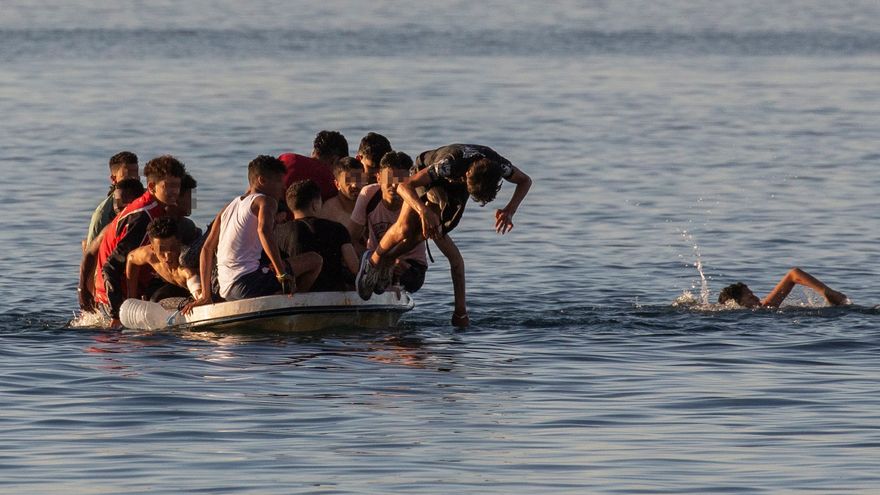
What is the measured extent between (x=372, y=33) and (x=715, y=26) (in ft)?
41.3

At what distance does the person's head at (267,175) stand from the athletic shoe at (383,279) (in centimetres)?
114

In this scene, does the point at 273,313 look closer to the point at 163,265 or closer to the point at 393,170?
the point at 163,265

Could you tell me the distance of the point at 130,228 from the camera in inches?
563

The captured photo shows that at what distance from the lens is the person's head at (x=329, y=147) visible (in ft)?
49.9

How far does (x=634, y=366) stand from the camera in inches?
531

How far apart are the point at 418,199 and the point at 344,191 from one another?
139 cm

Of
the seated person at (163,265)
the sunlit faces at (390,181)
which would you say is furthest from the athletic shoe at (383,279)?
the seated person at (163,265)

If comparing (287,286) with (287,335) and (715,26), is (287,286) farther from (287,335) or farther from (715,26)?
(715,26)

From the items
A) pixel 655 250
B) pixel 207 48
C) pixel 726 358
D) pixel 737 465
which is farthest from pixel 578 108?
pixel 737 465

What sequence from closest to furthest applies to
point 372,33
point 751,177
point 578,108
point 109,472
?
point 109,472, point 751,177, point 578,108, point 372,33

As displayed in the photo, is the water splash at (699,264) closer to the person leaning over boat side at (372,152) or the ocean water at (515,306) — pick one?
the ocean water at (515,306)

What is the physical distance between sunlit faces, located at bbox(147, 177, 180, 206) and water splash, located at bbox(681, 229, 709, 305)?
510 centimetres

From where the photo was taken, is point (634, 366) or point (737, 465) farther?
point (634, 366)

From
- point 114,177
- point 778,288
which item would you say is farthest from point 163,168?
point 778,288
